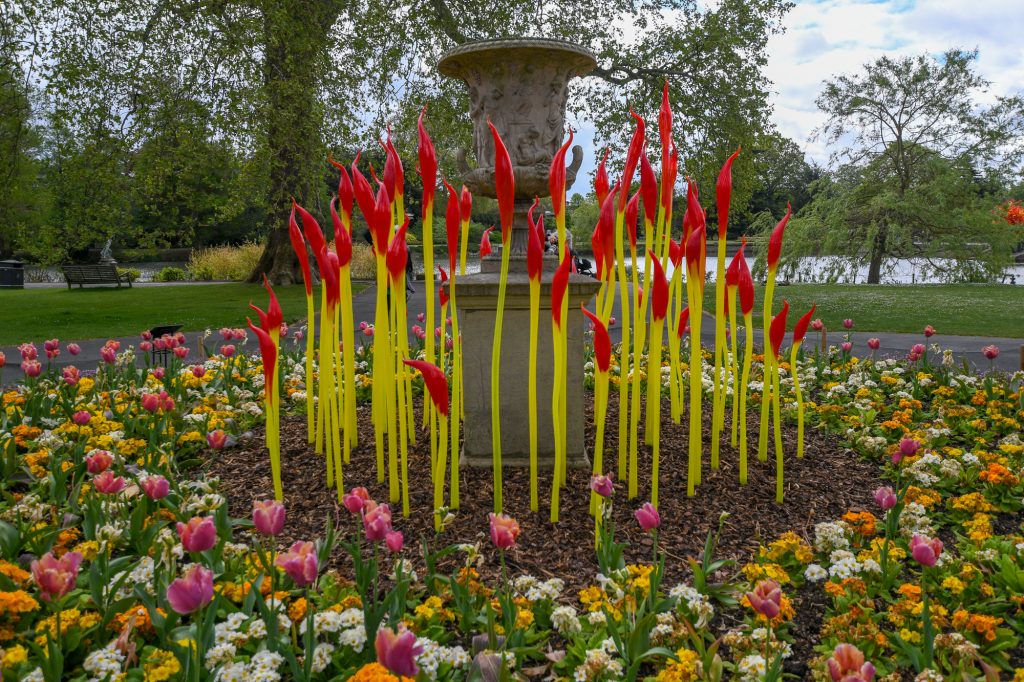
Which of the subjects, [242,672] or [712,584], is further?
[712,584]

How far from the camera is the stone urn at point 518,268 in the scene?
11.6 feet

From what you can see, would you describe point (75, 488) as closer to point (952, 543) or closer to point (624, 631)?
point (624, 631)

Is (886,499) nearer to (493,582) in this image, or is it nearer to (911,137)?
(493,582)

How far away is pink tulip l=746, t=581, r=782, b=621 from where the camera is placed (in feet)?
5.34

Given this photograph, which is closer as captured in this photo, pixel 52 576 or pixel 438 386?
pixel 52 576

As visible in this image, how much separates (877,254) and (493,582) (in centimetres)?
2407

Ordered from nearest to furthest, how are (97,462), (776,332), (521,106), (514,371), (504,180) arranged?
(97,462), (504,180), (776,332), (514,371), (521,106)

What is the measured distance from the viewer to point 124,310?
47.5 feet

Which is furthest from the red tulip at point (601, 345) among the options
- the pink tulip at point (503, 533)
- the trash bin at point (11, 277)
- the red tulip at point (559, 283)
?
the trash bin at point (11, 277)

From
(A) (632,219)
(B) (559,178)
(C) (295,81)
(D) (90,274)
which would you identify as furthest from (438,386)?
(D) (90,274)

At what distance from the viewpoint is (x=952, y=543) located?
2979mm

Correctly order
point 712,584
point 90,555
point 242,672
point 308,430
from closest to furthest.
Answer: point 242,672, point 90,555, point 712,584, point 308,430

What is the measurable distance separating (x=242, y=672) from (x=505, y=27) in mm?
13693

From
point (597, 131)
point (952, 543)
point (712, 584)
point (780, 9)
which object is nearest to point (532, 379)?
point (712, 584)
